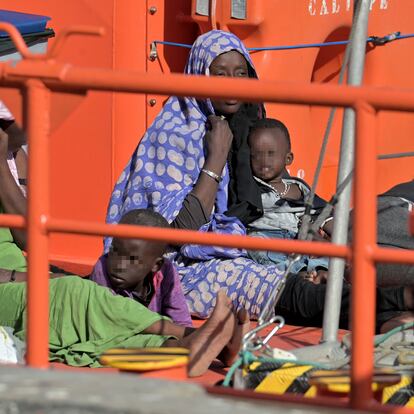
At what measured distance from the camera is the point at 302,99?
2.41 meters

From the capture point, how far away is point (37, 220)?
2.55m

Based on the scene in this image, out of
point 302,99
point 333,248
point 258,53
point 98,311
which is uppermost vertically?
point 258,53

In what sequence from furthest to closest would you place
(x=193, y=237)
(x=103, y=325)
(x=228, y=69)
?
1. (x=228, y=69)
2. (x=103, y=325)
3. (x=193, y=237)

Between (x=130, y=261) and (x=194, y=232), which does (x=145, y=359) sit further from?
(x=130, y=261)

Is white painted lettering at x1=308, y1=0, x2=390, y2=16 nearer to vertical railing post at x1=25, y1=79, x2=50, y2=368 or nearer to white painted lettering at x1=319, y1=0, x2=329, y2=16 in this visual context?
white painted lettering at x1=319, y1=0, x2=329, y2=16

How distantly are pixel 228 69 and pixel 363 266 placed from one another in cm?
284

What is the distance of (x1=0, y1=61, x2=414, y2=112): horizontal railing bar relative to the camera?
7.80ft

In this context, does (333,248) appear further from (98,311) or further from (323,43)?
(323,43)

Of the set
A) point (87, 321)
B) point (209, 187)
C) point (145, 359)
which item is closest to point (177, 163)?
point (209, 187)

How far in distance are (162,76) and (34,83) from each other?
28cm

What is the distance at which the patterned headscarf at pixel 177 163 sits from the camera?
4.82 meters

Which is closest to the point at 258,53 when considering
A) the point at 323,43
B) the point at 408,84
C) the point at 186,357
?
the point at 323,43

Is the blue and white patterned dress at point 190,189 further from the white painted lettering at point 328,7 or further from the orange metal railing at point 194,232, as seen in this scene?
the orange metal railing at point 194,232

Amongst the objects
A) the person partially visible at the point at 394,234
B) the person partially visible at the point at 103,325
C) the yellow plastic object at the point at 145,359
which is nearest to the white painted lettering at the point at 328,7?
the person partially visible at the point at 394,234
